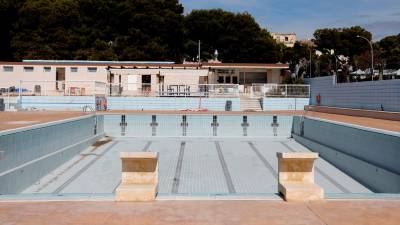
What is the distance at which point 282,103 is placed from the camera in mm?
28875

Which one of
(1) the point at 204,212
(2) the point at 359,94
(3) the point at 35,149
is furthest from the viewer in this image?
(2) the point at 359,94

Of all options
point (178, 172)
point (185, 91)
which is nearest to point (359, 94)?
point (185, 91)

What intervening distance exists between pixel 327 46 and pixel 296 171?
231 feet

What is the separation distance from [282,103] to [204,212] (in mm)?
24065

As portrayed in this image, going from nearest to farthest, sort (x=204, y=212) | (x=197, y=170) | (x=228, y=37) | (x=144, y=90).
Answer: (x=204, y=212), (x=197, y=170), (x=144, y=90), (x=228, y=37)

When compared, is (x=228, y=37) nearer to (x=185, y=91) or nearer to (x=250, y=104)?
(x=185, y=91)

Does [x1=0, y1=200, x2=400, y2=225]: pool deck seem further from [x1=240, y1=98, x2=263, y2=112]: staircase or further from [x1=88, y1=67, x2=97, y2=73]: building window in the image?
[x1=88, y1=67, x2=97, y2=73]: building window

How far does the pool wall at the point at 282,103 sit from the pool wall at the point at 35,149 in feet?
48.8

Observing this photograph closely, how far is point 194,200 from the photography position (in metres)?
6.02

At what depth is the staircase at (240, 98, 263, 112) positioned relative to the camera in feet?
93.3

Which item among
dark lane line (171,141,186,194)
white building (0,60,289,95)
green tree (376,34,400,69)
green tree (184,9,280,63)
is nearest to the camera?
dark lane line (171,141,186,194)

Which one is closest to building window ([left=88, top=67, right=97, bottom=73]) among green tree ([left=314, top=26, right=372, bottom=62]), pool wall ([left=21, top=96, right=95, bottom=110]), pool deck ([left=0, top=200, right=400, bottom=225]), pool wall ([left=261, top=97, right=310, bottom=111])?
pool wall ([left=21, top=96, right=95, bottom=110])

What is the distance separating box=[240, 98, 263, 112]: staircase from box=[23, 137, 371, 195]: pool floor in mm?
10608

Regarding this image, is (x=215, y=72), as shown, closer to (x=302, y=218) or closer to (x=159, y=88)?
(x=159, y=88)
